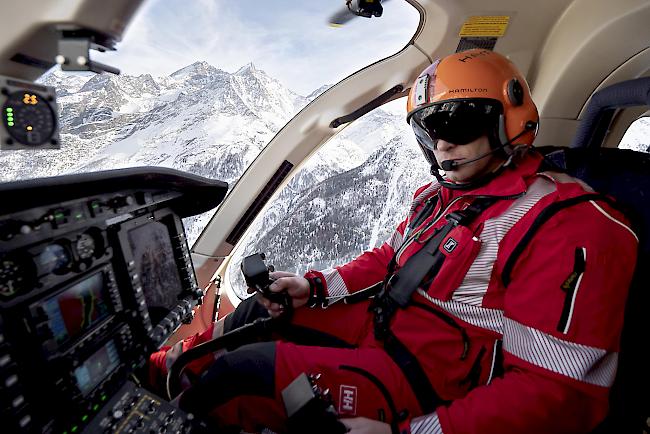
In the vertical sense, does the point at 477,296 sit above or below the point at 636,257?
below

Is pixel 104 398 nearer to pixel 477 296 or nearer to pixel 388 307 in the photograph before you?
pixel 388 307

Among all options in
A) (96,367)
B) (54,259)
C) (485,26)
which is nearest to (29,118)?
(54,259)

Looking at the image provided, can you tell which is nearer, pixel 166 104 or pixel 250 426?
pixel 250 426

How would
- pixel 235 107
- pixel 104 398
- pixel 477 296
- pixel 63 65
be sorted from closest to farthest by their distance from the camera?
pixel 63 65 < pixel 104 398 < pixel 477 296 < pixel 235 107

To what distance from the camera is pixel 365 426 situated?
3.33 ft

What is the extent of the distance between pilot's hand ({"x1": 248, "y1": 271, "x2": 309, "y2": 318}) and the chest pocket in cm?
54

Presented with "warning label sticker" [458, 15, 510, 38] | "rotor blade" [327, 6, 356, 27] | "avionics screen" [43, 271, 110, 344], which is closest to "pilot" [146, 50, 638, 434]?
"avionics screen" [43, 271, 110, 344]

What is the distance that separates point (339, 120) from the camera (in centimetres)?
231

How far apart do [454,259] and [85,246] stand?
1.04 metres

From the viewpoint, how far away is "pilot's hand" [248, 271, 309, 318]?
60.8 inches

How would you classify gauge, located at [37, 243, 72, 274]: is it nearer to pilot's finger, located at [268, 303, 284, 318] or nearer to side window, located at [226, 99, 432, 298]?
pilot's finger, located at [268, 303, 284, 318]

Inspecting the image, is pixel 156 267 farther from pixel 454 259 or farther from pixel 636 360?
pixel 636 360

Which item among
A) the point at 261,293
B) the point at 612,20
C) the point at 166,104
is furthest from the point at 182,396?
the point at 612,20

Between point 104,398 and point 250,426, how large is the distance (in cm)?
42
